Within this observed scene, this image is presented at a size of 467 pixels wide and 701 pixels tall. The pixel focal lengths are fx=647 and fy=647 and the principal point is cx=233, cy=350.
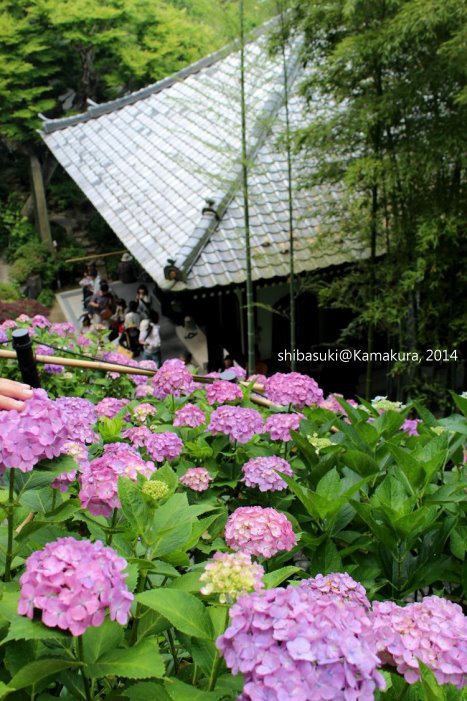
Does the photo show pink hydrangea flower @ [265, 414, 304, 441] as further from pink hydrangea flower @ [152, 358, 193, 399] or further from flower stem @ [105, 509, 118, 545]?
flower stem @ [105, 509, 118, 545]

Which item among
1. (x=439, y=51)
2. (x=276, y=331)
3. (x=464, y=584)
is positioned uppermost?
(x=439, y=51)

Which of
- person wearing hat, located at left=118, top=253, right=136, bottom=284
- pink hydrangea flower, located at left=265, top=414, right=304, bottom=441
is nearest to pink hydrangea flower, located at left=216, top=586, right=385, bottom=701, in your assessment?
pink hydrangea flower, located at left=265, top=414, right=304, bottom=441

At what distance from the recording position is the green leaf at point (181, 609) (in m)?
1.00

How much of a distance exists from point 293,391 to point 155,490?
→ 1105 mm

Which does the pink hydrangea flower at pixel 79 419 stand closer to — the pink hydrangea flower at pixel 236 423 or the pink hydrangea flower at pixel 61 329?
the pink hydrangea flower at pixel 236 423

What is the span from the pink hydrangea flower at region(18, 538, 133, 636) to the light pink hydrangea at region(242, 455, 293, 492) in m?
0.83

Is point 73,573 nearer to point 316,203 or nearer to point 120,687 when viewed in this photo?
point 120,687

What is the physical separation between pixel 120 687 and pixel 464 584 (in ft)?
2.81

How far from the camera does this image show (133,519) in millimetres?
1266

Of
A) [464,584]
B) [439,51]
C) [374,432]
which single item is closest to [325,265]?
[439,51]

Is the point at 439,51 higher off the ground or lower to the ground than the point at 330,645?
higher

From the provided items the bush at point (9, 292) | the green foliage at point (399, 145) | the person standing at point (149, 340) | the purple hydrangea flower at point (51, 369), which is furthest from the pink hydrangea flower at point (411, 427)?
the bush at point (9, 292)

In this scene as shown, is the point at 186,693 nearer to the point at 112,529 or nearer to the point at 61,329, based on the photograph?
the point at 112,529

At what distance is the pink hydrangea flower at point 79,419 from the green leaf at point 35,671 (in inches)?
25.0
